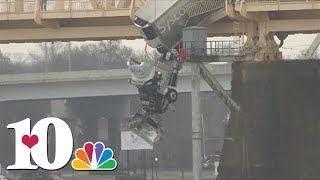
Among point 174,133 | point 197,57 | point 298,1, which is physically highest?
point 298,1

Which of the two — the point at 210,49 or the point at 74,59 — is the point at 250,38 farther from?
the point at 74,59

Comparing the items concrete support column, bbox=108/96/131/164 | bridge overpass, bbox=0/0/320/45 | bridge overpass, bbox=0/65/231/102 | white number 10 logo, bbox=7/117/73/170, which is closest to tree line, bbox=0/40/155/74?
concrete support column, bbox=108/96/131/164

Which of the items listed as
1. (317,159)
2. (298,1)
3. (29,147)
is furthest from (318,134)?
(29,147)

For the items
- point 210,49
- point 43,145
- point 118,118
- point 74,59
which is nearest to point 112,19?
point 210,49

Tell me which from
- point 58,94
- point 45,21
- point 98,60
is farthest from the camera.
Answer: point 98,60

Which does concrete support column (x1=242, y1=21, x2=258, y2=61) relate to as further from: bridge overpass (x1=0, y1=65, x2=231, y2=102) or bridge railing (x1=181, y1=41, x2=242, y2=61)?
bridge overpass (x1=0, y1=65, x2=231, y2=102)

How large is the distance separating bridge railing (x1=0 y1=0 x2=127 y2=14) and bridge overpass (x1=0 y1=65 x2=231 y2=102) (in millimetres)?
36290

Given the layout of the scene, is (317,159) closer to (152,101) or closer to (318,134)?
(318,134)

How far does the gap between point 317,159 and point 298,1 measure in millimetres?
7750

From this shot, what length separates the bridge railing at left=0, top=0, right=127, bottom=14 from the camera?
3836 cm

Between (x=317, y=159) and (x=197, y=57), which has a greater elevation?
(x=197, y=57)

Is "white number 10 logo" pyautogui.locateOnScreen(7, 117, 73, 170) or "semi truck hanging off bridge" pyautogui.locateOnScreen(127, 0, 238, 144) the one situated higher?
"semi truck hanging off bridge" pyautogui.locateOnScreen(127, 0, 238, 144)

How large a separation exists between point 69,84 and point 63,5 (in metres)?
40.3

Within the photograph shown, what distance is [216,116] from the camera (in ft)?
400
